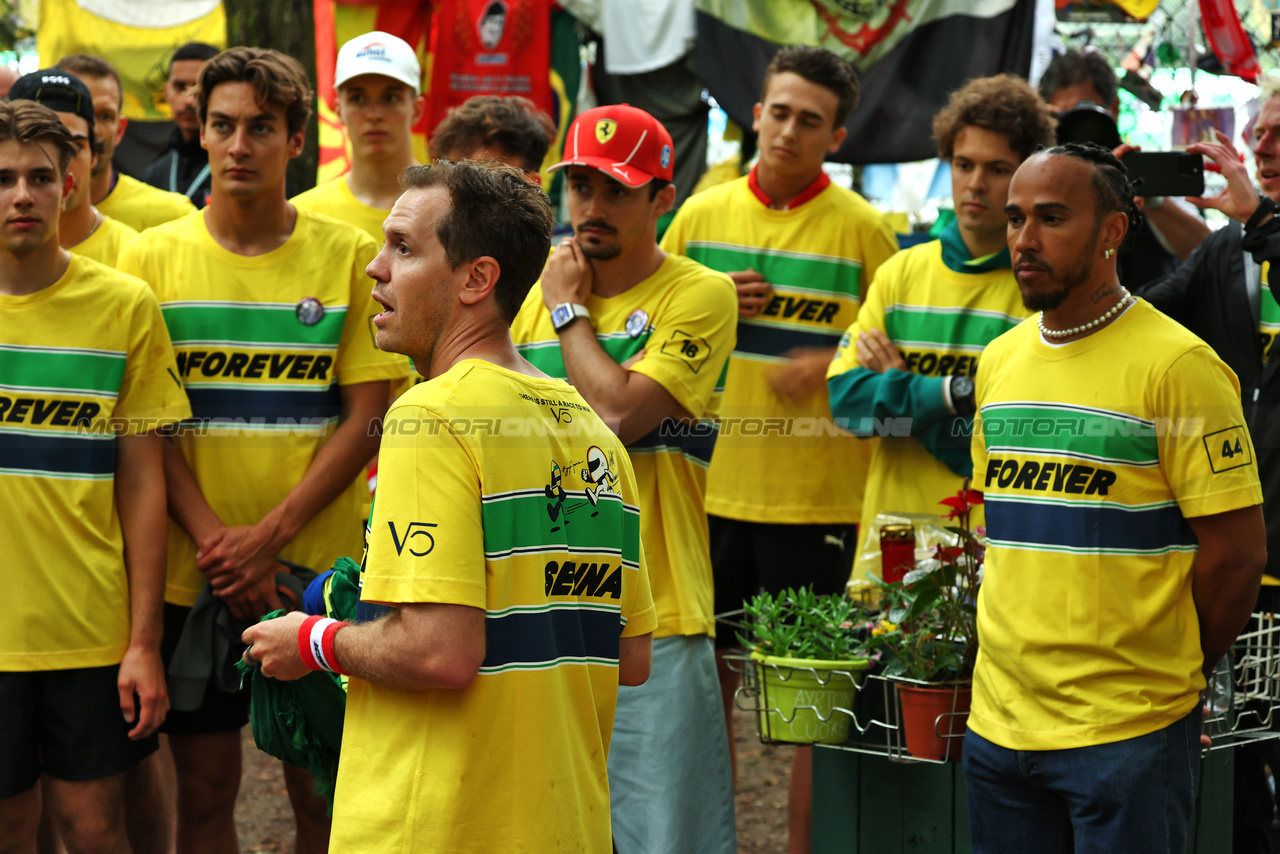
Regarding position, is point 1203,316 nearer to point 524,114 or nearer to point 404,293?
point 524,114

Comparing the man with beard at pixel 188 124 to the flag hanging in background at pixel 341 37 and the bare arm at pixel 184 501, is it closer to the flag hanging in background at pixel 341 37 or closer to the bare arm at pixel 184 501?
the flag hanging in background at pixel 341 37

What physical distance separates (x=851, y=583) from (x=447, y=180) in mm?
2188

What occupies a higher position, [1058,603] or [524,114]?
[524,114]

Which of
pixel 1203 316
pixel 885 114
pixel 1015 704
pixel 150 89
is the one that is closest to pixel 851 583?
pixel 1015 704

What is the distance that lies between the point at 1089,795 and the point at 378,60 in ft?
12.0

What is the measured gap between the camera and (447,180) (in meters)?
2.39

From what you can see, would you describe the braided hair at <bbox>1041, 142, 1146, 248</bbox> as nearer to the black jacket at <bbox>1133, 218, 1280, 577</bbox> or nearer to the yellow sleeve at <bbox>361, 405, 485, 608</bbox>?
the black jacket at <bbox>1133, 218, 1280, 577</bbox>

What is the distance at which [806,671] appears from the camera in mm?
3512

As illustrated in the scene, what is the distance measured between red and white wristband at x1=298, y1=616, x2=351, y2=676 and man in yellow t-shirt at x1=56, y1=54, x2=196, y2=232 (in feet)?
10.0

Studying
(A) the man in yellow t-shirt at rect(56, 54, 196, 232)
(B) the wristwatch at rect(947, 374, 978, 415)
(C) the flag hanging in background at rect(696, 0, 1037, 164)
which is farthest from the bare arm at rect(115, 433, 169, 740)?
(C) the flag hanging in background at rect(696, 0, 1037, 164)

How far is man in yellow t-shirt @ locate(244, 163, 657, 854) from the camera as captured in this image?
216 centimetres

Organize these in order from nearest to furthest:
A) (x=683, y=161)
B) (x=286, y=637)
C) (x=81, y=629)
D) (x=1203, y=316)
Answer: (x=286, y=637) < (x=81, y=629) < (x=1203, y=316) < (x=683, y=161)

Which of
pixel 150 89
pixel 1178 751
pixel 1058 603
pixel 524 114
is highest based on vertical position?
pixel 150 89

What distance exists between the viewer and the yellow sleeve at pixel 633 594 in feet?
8.45
